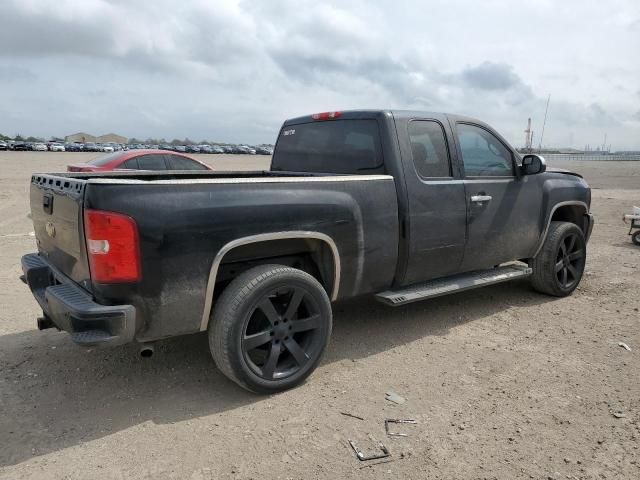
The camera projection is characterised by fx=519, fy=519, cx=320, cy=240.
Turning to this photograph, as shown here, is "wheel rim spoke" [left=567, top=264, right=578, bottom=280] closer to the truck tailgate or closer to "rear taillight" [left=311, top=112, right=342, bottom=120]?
"rear taillight" [left=311, top=112, right=342, bottom=120]

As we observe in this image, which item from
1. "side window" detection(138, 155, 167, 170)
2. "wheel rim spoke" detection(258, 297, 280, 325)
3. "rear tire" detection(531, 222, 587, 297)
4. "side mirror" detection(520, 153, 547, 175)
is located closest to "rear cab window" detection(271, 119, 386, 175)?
"wheel rim spoke" detection(258, 297, 280, 325)

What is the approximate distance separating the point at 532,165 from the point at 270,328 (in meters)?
3.14

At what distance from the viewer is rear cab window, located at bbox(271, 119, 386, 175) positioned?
4293 mm

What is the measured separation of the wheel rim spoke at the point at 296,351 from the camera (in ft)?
11.7

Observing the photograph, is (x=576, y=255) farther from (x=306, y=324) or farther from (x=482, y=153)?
(x=306, y=324)

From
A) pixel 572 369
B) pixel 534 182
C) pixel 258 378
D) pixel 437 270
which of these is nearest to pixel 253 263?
pixel 258 378

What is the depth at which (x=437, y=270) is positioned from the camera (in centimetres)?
449

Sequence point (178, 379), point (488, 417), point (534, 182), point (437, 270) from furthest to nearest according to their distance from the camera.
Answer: point (534, 182)
point (437, 270)
point (178, 379)
point (488, 417)

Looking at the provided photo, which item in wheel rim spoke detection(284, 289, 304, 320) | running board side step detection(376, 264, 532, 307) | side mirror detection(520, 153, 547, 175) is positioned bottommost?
running board side step detection(376, 264, 532, 307)

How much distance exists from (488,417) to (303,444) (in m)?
1.19

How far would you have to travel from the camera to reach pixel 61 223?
A: 10.8ft

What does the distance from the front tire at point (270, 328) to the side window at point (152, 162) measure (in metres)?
7.64

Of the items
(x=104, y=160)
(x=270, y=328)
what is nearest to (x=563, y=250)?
(x=270, y=328)

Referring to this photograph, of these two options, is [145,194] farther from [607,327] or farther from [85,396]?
[607,327]
